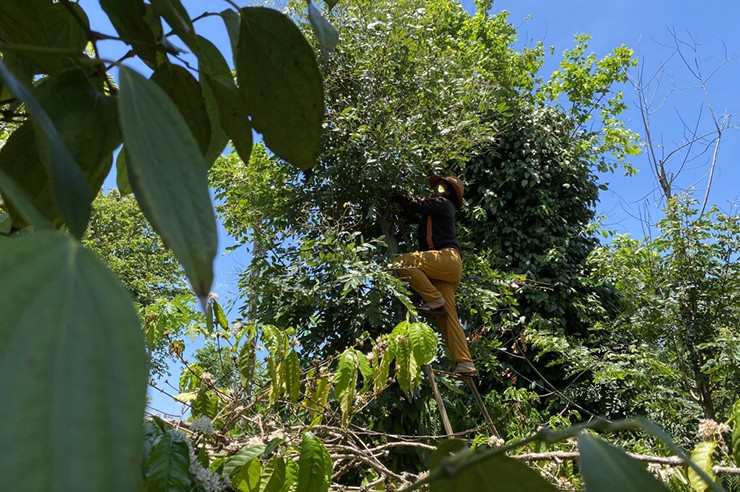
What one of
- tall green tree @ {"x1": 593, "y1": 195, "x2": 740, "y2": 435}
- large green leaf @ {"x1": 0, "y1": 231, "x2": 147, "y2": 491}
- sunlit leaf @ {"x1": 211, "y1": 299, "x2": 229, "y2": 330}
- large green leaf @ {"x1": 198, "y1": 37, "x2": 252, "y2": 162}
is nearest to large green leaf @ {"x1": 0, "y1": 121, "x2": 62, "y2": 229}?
large green leaf @ {"x1": 198, "y1": 37, "x2": 252, "y2": 162}

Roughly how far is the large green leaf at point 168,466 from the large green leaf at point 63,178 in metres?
0.48

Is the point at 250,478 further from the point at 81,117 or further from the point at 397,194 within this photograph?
the point at 397,194

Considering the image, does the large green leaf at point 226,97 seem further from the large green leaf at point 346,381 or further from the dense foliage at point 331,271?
the large green leaf at point 346,381

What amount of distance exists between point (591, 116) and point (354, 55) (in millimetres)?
3630

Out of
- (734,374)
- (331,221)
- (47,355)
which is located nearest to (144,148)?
(47,355)

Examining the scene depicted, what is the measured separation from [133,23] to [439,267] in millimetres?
3253

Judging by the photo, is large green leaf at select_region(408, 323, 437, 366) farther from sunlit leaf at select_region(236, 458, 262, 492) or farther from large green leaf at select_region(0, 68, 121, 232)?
large green leaf at select_region(0, 68, 121, 232)

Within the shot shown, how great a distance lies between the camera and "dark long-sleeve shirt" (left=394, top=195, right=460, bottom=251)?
362 centimetres

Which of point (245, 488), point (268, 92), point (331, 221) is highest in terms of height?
point (331, 221)

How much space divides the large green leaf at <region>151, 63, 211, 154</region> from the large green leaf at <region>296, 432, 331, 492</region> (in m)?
0.65

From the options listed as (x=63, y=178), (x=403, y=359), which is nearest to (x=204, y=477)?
(x=63, y=178)

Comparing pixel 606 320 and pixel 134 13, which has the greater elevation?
pixel 606 320

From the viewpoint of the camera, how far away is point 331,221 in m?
4.07

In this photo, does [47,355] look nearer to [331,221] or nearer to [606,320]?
[331,221]
